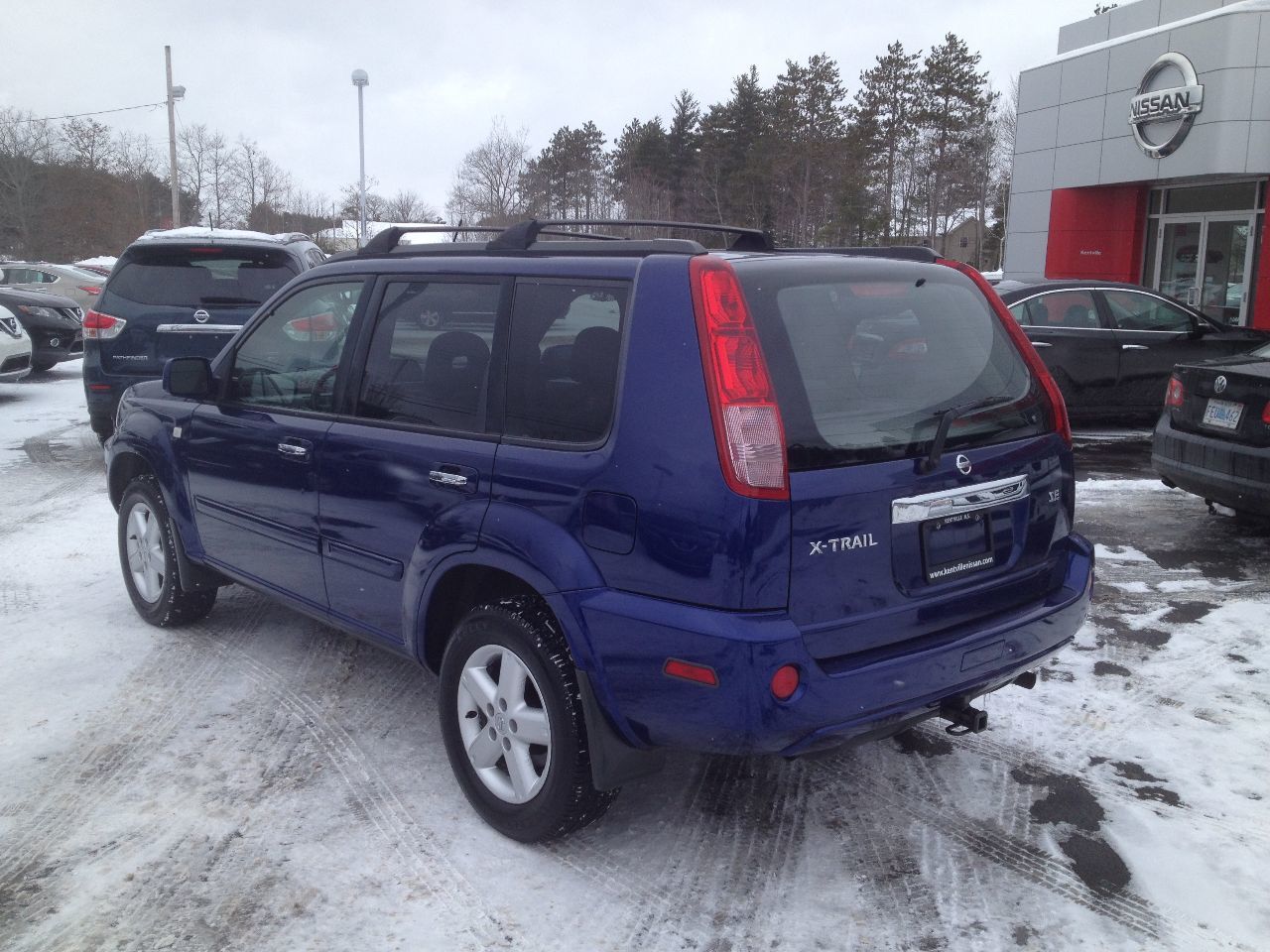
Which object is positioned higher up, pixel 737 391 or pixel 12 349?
pixel 737 391

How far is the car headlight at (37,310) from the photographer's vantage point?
51.3ft

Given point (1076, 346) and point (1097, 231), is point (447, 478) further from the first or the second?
point (1097, 231)

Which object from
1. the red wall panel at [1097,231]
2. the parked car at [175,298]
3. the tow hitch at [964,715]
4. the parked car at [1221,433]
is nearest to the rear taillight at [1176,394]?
the parked car at [1221,433]

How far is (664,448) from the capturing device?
9.37 ft

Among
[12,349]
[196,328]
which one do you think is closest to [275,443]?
[196,328]

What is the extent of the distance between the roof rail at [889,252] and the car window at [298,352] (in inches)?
67.5

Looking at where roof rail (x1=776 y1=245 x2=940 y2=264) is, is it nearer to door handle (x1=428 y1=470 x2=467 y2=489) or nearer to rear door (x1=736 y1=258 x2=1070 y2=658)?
rear door (x1=736 y1=258 x2=1070 y2=658)

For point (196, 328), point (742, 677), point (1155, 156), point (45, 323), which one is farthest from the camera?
point (1155, 156)

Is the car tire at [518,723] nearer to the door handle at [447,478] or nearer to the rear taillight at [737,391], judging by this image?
the door handle at [447,478]

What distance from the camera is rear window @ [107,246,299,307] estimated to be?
8688 millimetres

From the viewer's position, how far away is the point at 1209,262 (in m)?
19.0

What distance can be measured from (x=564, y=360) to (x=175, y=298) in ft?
21.5

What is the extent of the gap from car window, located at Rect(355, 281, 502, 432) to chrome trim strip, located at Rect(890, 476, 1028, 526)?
4.35 feet

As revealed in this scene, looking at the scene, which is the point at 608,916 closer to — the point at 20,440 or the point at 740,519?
the point at 740,519
